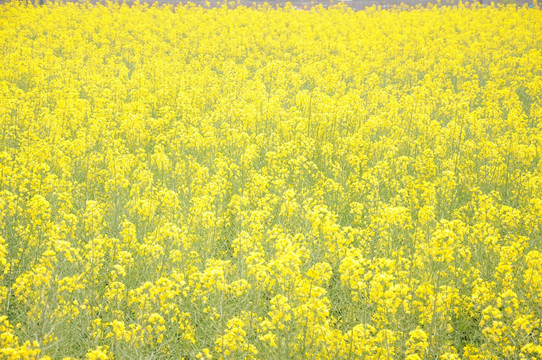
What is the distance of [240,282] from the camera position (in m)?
3.91

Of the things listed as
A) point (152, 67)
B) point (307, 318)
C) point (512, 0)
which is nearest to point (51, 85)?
point (152, 67)

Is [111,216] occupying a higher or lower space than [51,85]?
lower

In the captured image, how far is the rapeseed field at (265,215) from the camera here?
3586 mm

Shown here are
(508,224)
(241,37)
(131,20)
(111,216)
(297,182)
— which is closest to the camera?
(508,224)

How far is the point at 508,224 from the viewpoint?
508cm

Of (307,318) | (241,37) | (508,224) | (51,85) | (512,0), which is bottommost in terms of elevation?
(307,318)

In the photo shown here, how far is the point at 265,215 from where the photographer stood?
4.86 meters

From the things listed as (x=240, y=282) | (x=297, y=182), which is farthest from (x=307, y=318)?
Answer: (x=297, y=182)

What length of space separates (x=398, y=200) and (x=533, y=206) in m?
1.40

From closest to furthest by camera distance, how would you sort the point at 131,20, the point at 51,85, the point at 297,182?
1. the point at 297,182
2. the point at 51,85
3. the point at 131,20

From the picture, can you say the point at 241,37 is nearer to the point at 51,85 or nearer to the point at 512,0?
the point at 51,85

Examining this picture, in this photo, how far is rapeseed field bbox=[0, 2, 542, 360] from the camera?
359cm

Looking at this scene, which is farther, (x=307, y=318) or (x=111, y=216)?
(x=111, y=216)

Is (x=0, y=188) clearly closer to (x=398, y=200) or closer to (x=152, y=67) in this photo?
(x=398, y=200)
